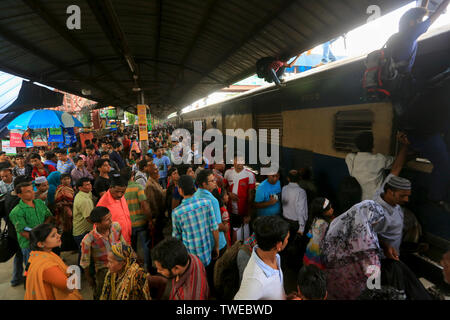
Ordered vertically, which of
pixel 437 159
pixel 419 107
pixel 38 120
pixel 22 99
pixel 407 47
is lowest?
pixel 437 159

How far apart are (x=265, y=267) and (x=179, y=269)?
61cm

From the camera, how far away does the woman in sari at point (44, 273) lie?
1.75 metres

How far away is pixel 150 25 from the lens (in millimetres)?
5328

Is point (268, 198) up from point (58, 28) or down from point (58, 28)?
down

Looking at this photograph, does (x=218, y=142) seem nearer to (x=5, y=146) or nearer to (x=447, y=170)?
(x=5, y=146)

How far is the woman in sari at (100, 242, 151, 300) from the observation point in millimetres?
1586

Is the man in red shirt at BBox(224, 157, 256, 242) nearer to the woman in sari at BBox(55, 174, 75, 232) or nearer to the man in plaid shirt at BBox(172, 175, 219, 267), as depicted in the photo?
the man in plaid shirt at BBox(172, 175, 219, 267)

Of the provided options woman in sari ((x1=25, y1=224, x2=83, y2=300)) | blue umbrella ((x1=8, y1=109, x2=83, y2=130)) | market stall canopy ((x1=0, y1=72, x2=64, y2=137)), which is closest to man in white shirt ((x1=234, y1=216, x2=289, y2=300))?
woman in sari ((x1=25, y1=224, x2=83, y2=300))

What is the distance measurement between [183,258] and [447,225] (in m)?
2.59

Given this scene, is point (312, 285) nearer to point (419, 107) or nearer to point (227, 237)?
point (227, 237)

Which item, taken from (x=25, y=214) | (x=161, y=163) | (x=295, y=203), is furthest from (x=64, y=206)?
(x=295, y=203)

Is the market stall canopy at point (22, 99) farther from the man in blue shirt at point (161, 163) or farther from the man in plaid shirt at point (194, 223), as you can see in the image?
the man in plaid shirt at point (194, 223)

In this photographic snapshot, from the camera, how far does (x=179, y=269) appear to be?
1.55 metres
